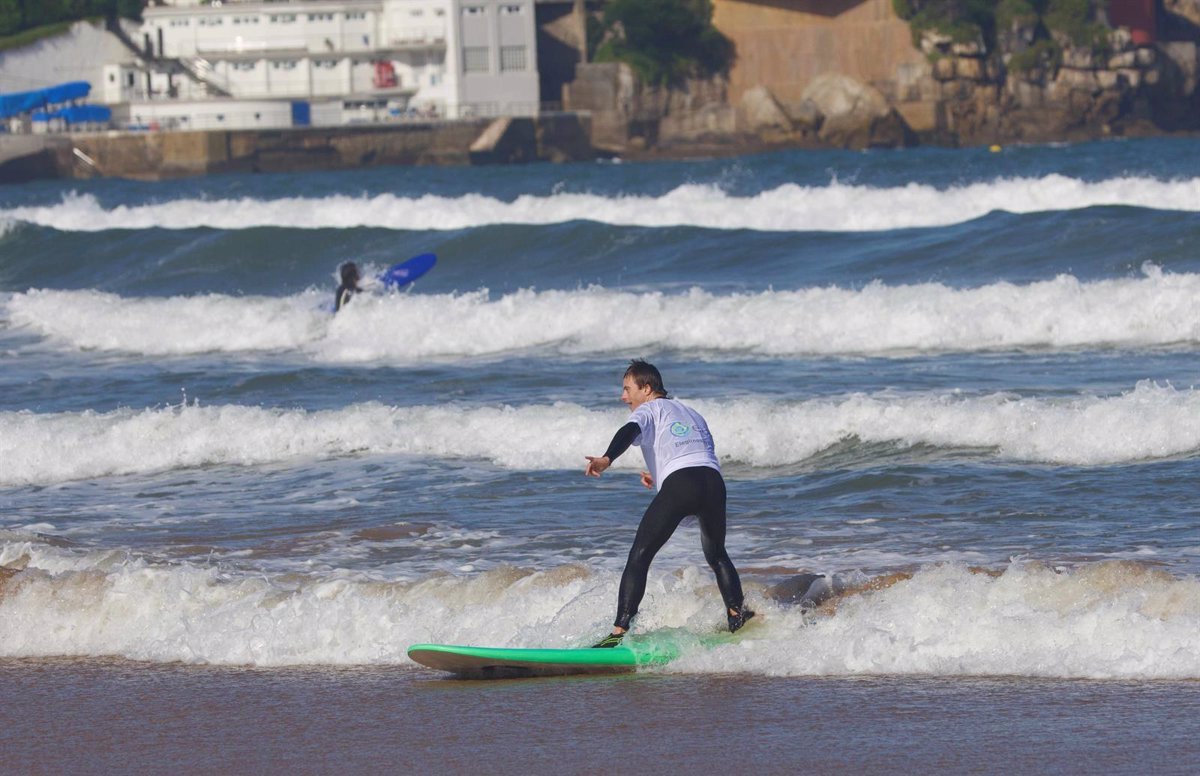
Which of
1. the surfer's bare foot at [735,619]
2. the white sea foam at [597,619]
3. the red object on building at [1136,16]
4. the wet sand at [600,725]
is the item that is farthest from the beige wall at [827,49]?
the wet sand at [600,725]

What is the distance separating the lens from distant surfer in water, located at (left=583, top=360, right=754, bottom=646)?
22.0 ft

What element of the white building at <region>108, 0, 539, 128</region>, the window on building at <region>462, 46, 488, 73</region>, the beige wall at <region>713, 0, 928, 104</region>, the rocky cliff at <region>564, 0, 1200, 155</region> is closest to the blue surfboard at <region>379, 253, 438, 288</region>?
the white building at <region>108, 0, 539, 128</region>

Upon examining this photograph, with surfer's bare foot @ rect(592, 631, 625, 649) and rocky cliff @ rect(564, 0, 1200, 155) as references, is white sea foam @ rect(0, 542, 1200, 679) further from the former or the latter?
rocky cliff @ rect(564, 0, 1200, 155)

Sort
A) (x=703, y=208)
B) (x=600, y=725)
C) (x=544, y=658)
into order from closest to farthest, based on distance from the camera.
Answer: (x=600, y=725) < (x=544, y=658) < (x=703, y=208)

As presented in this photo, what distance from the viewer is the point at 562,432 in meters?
12.0

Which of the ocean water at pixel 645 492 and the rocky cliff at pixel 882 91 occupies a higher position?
the rocky cliff at pixel 882 91

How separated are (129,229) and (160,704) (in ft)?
93.9

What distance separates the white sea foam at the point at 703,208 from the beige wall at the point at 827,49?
44462mm

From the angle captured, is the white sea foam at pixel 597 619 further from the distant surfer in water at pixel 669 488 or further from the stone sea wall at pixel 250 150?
the stone sea wall at pixel 250 150

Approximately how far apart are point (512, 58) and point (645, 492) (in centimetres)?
7032

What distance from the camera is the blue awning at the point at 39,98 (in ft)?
242

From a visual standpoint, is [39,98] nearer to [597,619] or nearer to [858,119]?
[858,119]

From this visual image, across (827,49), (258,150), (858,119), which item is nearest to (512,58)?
(258,150)

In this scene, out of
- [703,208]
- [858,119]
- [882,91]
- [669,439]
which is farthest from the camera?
[882,91]
